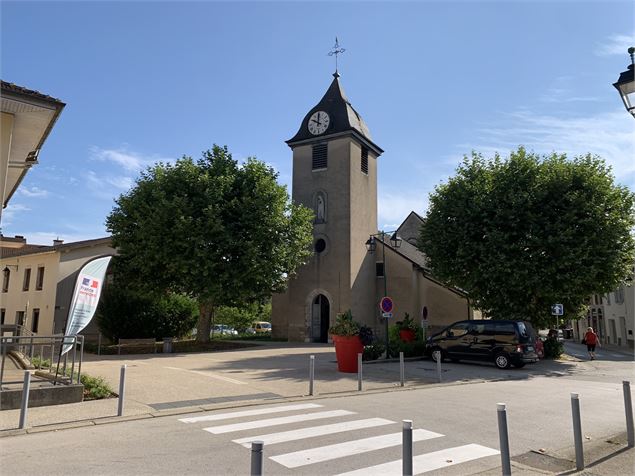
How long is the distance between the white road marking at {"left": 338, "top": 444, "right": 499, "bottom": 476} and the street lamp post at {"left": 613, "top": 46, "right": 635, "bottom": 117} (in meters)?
5.21

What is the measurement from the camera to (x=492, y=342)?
18.1 meters

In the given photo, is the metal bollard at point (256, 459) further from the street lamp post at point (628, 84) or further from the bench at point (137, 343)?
the bench at point (137, 343)

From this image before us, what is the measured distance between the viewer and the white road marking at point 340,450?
594 cm

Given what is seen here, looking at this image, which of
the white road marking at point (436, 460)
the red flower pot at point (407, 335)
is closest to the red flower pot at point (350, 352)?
the red flower pot at point (407, 335)

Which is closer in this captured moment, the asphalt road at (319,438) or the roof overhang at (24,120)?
the asphalt road at (319,438)

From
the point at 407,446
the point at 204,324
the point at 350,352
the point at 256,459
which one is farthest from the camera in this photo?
the point at 204,324

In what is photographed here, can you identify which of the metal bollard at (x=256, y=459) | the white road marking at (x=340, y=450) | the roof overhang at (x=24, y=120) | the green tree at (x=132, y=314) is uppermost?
the roof overhang at (x=24, y=120)

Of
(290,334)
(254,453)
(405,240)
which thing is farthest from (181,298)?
(254,453)

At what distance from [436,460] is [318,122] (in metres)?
29.5

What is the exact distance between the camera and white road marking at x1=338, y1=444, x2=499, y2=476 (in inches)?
219

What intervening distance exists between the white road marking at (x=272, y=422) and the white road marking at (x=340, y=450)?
1545mm

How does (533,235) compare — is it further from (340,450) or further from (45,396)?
(45,396)

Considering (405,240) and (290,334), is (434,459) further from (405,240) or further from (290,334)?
(405,240)

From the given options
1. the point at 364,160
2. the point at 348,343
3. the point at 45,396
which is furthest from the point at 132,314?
the point at 45,396
